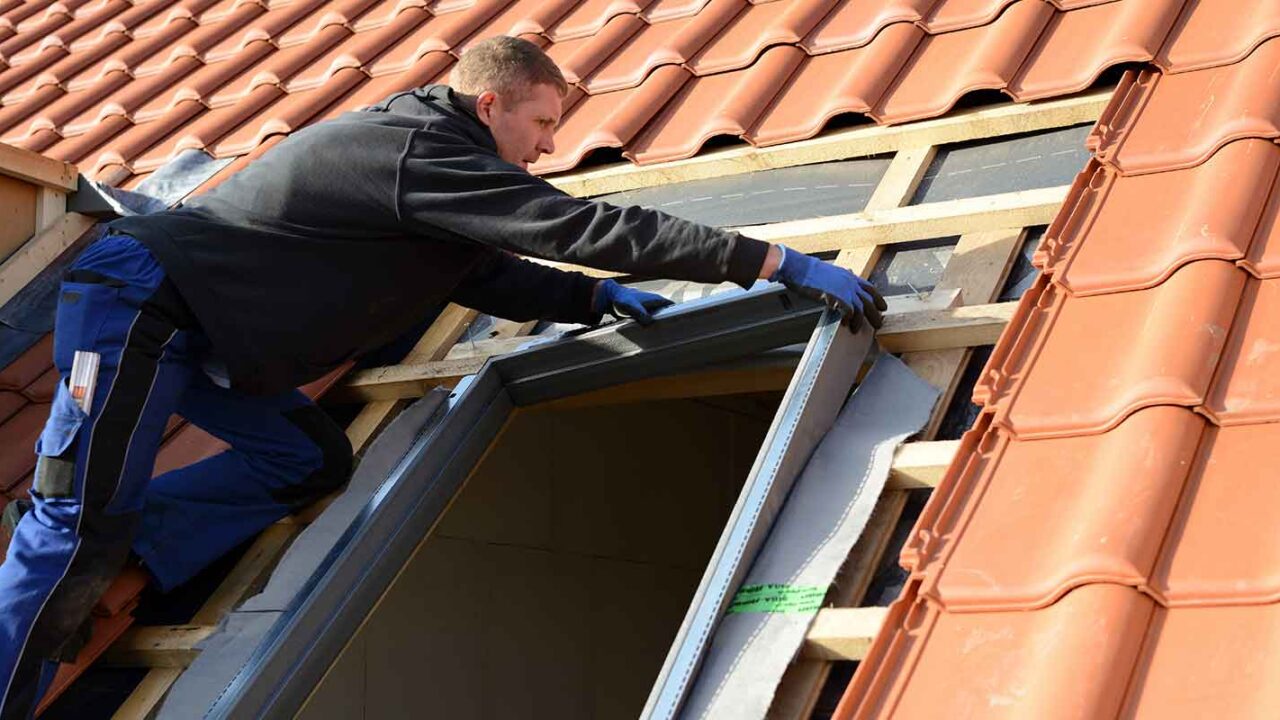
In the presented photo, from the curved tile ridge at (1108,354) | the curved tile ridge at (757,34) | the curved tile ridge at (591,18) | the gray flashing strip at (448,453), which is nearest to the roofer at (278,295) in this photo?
the gray flashing strip at (448,453)

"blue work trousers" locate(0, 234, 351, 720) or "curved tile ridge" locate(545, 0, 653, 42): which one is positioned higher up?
"curved tile ridge" locate(545, 0, 653, 42)

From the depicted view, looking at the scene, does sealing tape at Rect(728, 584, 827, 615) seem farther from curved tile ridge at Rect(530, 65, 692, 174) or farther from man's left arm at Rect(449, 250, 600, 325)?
curved tile ridge at Rect(530, 65, 692, 174)

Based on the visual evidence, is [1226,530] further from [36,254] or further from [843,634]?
[36,254]

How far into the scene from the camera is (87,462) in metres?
2.88

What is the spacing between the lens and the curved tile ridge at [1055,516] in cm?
218

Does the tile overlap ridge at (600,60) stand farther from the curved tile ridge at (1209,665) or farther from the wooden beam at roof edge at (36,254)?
the curved tile ridge at (1209,665)

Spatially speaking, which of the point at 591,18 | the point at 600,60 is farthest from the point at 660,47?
the point at 591,18

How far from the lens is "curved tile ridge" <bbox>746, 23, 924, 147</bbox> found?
376 cm

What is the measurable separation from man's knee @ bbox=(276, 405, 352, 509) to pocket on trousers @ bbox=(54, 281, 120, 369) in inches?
19.3

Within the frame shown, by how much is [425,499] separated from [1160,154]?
5.54 feet

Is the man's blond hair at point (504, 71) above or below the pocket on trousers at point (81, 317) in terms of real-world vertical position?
above

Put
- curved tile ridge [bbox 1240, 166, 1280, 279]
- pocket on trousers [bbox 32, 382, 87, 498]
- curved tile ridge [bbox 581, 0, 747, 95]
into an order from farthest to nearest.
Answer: curved tile ridge [bbox 581, 0, 747, 95] < pocket on trousers [bbox 32, 382, 87, 498] < curved tile ridge [bbox 1240, 166, 1280, 279]

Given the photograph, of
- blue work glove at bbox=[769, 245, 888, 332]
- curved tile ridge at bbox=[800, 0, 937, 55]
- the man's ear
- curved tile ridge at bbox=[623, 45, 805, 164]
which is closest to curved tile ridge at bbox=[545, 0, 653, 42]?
curved tile ridge at bbox=[623, 45, 805, 164]

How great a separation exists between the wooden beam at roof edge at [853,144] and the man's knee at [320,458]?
1.01 m
